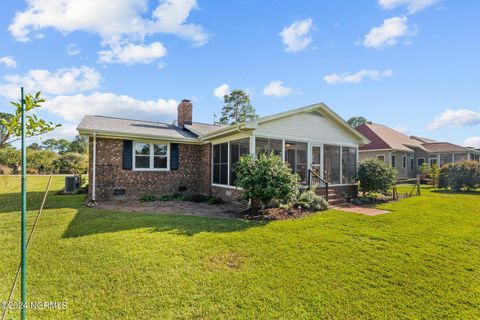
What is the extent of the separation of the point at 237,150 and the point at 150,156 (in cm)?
458

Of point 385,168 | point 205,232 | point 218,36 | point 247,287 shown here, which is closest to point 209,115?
point 218,36

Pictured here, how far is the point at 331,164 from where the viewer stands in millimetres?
12438

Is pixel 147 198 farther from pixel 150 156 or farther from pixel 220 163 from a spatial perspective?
pixel 220 163

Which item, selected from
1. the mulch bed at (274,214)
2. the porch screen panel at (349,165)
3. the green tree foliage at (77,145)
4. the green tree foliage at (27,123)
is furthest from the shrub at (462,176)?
the green tree foliage at (77,145)

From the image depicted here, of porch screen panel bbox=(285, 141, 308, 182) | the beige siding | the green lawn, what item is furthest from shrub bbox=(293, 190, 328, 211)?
the beige siding

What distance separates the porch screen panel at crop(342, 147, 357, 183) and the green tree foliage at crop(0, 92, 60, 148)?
1267cm

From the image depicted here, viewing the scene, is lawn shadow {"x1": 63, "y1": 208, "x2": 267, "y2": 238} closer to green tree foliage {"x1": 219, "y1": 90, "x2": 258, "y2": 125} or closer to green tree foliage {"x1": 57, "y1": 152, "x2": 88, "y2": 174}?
green tree foliage {"x1": 57, "y1": 152, "x2": 88, "y2": 174}

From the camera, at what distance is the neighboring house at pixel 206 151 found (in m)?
10.4

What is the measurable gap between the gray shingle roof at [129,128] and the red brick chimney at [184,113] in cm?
60

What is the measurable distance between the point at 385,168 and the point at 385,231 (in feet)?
21.8

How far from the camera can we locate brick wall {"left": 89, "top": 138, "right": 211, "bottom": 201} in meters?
10.9

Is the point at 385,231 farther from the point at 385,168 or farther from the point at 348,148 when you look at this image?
the point at 348,148

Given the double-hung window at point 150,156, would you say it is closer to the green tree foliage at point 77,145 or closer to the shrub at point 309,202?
the shrub at point 309,202

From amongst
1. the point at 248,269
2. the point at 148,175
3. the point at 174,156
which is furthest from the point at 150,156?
the point at 248,269
